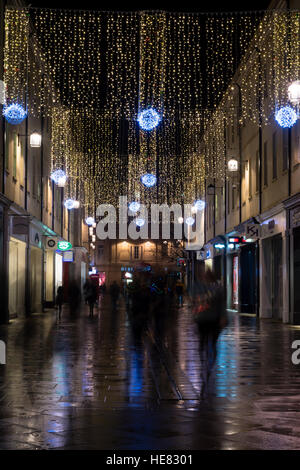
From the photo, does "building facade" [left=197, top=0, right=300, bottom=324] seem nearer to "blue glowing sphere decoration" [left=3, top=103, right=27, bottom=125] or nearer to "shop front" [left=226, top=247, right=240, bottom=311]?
"shop front" [left=226, top=247, right=240, bottom=311]

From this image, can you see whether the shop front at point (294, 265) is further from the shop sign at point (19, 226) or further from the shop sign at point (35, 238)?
the shop sign at point (35, 238)

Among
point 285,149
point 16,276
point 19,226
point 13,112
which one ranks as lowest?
point 16,276

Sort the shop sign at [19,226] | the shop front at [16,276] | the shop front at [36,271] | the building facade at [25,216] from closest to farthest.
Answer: the building facade at [25,216] → the shop sign at [19,226] → the shop front at [16,276] → the shop front at [36,271]

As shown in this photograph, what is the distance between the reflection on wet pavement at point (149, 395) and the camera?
7191mm

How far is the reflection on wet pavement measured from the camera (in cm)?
719

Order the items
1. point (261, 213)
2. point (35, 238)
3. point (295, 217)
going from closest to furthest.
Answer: point (295, 217)
point (261, 213)
point (35, 238)

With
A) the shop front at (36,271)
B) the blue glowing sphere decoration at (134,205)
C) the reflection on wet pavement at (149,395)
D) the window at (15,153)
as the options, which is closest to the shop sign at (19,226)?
the window at (15,153)

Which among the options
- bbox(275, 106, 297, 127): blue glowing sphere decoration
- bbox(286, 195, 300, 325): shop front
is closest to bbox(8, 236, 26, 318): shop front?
bbox(286, 195, 300, 325): shop front

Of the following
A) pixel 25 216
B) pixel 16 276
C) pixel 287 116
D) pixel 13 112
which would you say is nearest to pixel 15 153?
pixel 25 216

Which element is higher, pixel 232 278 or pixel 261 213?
pixel 261 213

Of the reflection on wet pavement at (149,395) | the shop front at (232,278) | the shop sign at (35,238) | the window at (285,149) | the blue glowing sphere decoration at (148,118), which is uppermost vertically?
the window at (285,149)

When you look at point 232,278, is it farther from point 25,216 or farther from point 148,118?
point 148,118

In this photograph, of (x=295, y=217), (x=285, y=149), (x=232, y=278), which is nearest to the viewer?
(x=295, y=217)

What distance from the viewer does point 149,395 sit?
10.1m
